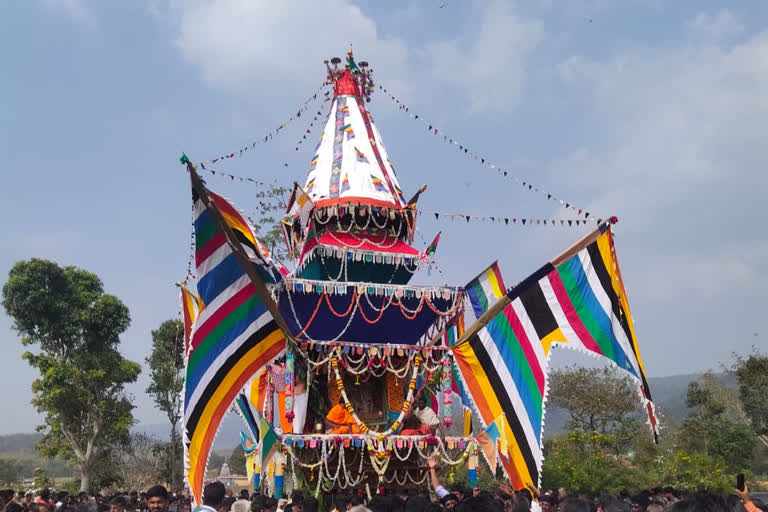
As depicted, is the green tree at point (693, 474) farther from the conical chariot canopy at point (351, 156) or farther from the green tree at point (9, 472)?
the green tree at point (9, 472)

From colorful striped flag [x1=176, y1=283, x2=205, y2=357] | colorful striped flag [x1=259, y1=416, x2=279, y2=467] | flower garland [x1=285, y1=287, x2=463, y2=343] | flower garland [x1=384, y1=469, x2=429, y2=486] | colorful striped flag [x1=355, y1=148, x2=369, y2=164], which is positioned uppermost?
colorful striped flag [x1=355, y1=148, x2=369, y2=164]

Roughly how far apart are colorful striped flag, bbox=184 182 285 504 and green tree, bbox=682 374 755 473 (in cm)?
2551

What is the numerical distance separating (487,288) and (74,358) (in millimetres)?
21666

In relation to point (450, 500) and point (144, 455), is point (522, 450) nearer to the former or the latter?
point (450, 500)

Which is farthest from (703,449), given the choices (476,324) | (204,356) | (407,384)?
(204,356)

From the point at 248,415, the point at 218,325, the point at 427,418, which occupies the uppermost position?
the point at 218,325

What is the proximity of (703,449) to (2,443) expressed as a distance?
675 feet

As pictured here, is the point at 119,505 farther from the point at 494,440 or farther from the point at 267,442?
the point at 494,440

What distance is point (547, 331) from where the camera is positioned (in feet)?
47.0

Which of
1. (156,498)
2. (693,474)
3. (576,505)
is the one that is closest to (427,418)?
(693,474)

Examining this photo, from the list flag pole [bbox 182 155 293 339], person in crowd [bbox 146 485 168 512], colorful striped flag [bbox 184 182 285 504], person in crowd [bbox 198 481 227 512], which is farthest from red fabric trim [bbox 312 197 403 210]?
person in crowd [bbox 146 485 168 512]

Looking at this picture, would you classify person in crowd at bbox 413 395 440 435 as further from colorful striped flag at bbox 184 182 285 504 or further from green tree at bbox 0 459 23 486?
green tree at bbox 0 459 23 486

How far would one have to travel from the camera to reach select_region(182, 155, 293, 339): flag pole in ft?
39.3

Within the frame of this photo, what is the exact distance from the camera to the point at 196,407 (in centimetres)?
1250
